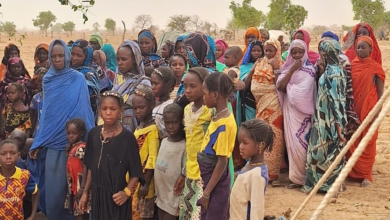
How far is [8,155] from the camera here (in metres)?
4.52

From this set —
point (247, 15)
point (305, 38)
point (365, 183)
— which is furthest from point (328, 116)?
point (247, 15)

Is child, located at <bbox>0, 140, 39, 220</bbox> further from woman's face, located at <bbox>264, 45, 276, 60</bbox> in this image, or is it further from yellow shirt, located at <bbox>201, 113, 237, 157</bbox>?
woman's face, located at <bbox>264, 45, 276, 60</bbox>

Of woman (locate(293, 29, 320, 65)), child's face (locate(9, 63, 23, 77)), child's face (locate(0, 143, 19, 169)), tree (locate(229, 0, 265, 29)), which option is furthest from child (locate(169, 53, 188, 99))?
tree (locate(229, 0, 265, 29))

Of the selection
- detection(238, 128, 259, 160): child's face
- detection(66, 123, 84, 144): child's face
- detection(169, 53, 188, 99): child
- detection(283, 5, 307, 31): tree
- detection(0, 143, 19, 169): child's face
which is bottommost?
detection(0, 143, 19, 169): child's face

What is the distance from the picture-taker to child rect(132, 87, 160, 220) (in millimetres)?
4500

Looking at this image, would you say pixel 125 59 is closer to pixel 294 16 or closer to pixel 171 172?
pixel 171 172

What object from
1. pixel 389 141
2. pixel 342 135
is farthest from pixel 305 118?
pixel 389 141

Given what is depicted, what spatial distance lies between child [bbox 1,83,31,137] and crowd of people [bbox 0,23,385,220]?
0.01 metres

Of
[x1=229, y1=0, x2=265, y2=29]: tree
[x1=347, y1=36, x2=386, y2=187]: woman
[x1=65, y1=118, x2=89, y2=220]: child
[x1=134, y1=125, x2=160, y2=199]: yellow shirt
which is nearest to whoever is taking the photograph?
[x1=134, y1=125, x2=160, y2=199]: yellow shirt

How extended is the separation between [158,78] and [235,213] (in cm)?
156

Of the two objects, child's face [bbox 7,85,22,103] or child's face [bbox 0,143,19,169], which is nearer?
child's face [bbox 0,143,19,169]

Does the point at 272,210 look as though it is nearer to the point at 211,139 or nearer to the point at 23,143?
the point at 211,139

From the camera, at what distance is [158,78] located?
4.70 metres

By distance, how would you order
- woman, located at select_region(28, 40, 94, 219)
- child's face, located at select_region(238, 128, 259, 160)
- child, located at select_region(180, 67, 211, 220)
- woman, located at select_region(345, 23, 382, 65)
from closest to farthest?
child's face, located at select_region(238, 128, 259, 160) → child, located at select_region(180, 67, 211, 220) → woman, located at select_region(28, 40, 94, 219) → woman, located at select_region(345, 23, 382, 65)
